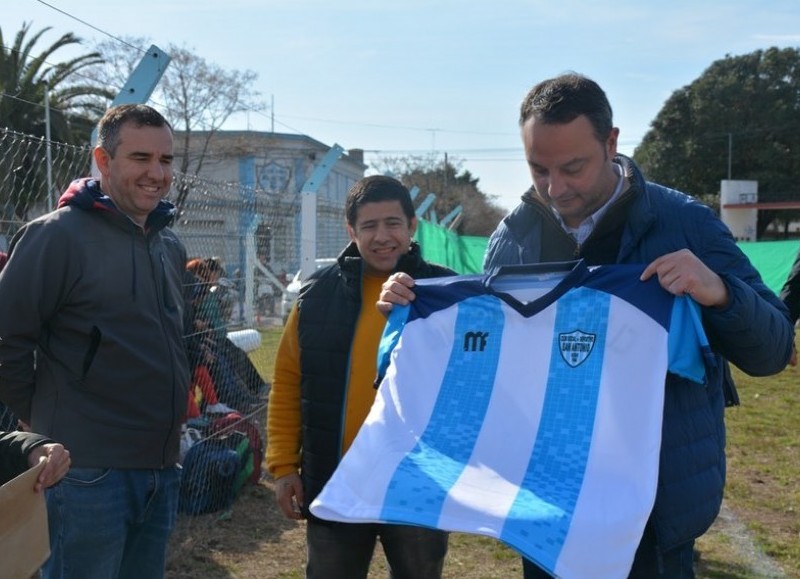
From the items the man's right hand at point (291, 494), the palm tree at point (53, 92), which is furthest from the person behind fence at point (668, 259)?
the palm tree at point (53, 92)

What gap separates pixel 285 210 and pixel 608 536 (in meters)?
7.15

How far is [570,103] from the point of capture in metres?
2.50

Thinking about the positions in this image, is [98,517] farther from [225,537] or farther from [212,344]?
[212,344]

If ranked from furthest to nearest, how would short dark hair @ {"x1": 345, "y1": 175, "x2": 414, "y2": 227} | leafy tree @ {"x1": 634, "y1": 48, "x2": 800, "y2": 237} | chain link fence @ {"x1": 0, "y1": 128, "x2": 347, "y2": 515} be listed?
leafy tree @ {"x1": 634, "y1": 48, "x2": 800, "y2": 237} < chain link fence @ {"x1": 0, "y1": 128, "x2": 347, "y2": 515} < short dark hair @ {"x1": 345, "y1": 175, "x2": 414, "y2": 227}

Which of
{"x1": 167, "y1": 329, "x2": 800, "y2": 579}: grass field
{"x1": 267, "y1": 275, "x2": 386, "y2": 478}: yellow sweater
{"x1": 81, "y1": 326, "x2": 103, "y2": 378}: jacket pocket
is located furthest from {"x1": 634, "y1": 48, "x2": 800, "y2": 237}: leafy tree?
{"x1": 81, "y1": 326, "x2": 103, "y2": 378}: jacket pocket

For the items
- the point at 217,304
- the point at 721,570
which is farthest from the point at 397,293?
the point at 217,304

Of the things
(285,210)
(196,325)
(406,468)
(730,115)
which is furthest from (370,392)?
(730,115)

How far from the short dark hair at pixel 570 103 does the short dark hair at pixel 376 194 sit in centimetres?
92

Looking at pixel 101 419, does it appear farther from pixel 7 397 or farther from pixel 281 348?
pixel 281 348

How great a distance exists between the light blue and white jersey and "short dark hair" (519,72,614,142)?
0.44 m

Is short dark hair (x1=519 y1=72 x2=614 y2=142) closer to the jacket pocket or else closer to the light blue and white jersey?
the light blue and white jersey

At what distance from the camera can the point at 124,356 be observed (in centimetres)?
314

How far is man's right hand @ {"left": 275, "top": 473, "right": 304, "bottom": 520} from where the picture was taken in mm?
3467

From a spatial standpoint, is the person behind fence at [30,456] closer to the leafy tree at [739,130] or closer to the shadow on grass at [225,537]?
the shadow on grass at [225,537]
